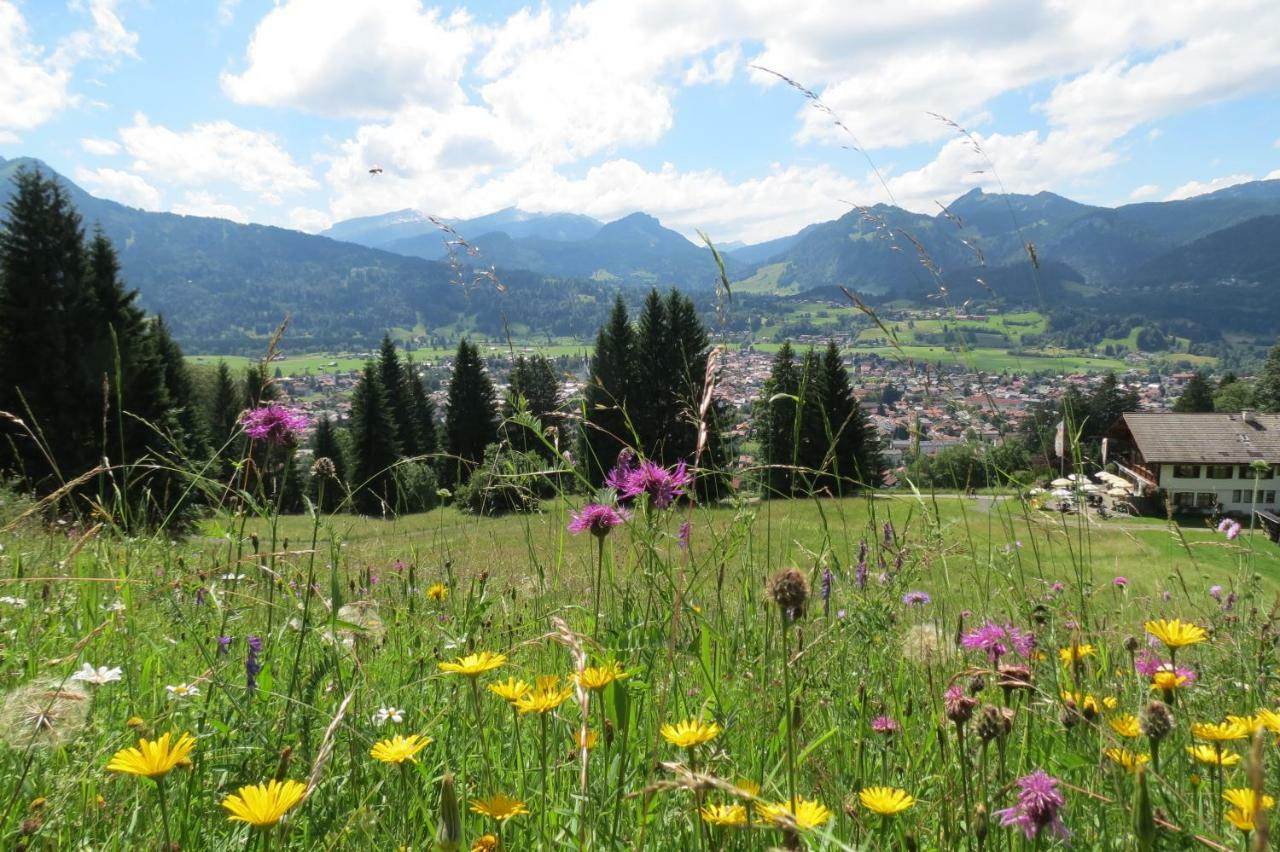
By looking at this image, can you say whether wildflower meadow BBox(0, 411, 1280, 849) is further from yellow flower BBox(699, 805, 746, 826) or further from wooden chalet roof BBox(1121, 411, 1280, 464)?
wooden chalet roof BBox(1121, 411, 1280, 464)

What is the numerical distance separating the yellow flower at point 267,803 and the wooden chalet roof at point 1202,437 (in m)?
50.2

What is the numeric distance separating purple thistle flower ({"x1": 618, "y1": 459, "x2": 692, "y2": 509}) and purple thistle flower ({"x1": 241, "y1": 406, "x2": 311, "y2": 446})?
3.54ft

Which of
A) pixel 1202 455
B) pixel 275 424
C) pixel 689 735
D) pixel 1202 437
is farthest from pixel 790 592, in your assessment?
pixel 1202 437

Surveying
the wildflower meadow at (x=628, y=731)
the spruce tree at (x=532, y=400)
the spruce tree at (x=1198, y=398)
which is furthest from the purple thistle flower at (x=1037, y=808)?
the spruce tree at (x=1198, y=398)

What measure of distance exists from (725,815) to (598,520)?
1.00 metres

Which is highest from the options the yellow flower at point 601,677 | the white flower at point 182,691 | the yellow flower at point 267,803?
the yellow flower at point 267,803

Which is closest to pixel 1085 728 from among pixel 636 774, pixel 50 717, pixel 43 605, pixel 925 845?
pixel 925 845

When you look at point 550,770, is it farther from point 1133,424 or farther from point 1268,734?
point 1133,424

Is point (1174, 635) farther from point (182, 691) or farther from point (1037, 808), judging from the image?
point (182, 691)

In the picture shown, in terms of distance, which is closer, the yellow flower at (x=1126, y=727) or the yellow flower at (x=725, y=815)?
the yellow flower at (x=725, y=815)

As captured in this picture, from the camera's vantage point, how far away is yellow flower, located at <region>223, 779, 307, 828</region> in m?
0.88

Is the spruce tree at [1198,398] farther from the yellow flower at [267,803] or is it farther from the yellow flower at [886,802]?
the yellow flower at [267,803]

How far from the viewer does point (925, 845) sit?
4.38 feet

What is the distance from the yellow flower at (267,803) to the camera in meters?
0.88
